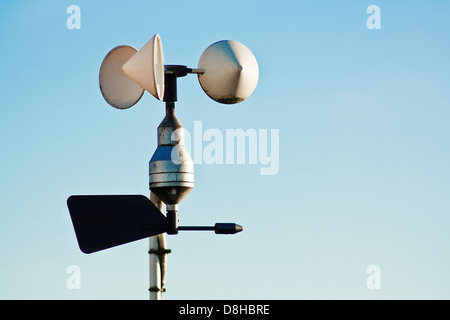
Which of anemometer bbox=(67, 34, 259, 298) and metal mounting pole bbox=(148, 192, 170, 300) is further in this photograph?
metal mounting pole bbox=(148, 192, 170, 300)

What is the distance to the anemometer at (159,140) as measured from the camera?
7422 millimetres

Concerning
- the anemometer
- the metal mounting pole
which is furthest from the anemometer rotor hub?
the metal mounting pole

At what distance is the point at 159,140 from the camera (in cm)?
773

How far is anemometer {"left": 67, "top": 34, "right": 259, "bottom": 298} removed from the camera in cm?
742

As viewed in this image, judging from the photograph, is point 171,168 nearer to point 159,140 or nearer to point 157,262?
point 159,140

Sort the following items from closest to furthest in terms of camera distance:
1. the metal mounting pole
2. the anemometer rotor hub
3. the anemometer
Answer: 1. the anemometer
2. the anemometer rotor hub
3. the metal mounting pole

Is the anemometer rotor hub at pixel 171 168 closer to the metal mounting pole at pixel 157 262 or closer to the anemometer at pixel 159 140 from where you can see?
the anemometer at pixel 159 140

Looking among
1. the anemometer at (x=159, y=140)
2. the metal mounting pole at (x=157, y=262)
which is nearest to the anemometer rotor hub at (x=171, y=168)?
the anemometer at (x=159, y=140)

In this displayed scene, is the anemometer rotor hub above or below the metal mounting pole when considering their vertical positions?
above

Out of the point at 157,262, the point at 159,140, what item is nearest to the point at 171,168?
the point at 159,140

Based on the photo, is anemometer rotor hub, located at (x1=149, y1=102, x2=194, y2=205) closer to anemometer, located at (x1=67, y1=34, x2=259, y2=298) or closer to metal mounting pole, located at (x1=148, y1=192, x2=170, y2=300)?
anemometer, located at (x1=67, y1=34, x2=259, y2=298)
